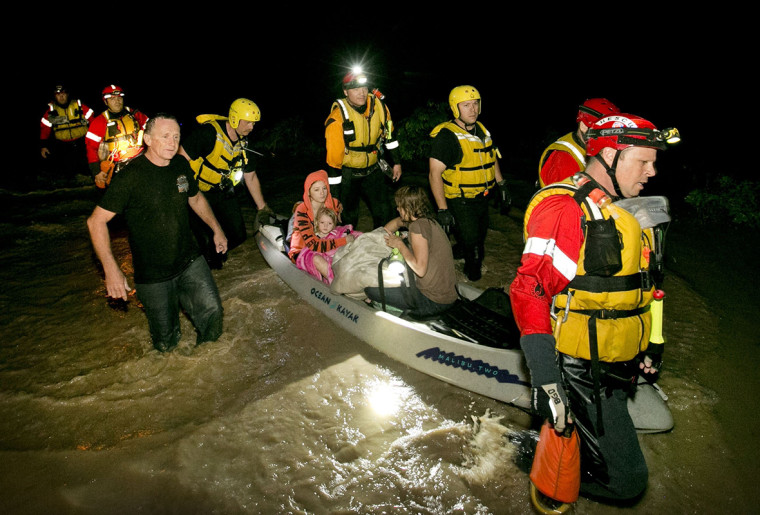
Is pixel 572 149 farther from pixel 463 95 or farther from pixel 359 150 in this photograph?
pixel 359 150

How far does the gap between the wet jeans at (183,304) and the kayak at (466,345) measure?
116 centimetres

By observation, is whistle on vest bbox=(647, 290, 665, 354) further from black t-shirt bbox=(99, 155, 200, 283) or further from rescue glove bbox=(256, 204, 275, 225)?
rescue glove bbox=(256, 204, 275, 225)

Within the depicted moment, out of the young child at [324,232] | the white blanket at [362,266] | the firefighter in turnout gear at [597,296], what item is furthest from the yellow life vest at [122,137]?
the firefighter in turnout gear at [597,296]

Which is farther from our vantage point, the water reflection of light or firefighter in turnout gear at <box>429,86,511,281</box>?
firefighter in turnout gear at <box>429,86,511,281</box>

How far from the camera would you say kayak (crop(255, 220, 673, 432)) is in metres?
2.92

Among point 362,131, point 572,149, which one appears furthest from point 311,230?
point 572,149

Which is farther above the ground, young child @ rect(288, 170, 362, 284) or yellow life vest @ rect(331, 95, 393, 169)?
yellow life vest @ rect(331, 95, 393, 169)

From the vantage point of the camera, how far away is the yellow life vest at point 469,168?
15.3 ft

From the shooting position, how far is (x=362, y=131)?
516 cm

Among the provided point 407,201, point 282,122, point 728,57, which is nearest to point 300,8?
point 282,122

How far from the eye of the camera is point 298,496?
273 cm

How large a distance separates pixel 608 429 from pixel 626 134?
1595 mm

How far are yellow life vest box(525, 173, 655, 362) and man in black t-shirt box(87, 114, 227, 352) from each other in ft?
9.38

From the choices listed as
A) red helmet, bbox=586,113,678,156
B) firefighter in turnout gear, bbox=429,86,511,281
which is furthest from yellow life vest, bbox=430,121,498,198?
red helmet, bbox=586,113,678,156
